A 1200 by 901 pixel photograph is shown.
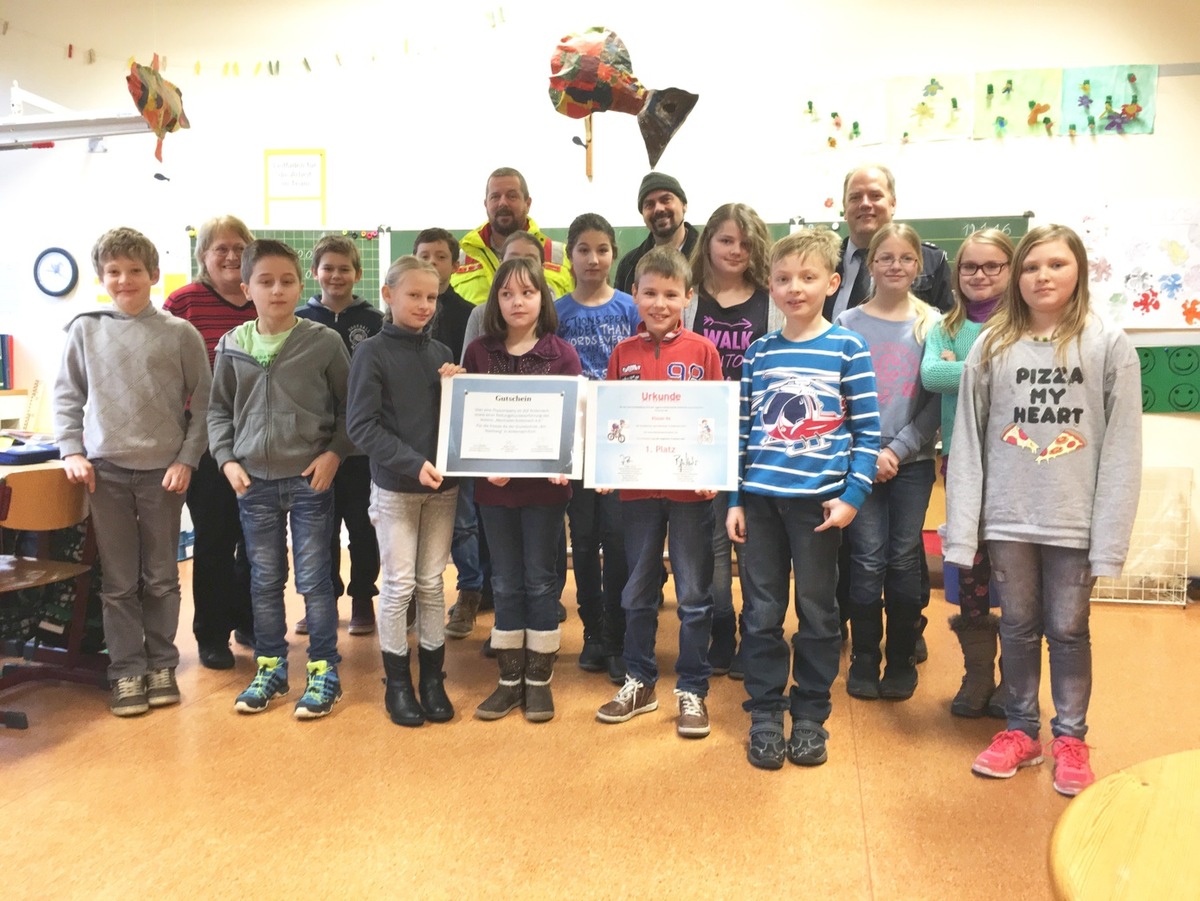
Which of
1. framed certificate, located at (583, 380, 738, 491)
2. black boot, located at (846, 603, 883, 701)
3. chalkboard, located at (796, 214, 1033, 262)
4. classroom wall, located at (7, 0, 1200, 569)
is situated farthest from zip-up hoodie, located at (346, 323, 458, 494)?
chalkboard, located at (796, 214, 1033, 262)

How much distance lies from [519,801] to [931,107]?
13.8 feet

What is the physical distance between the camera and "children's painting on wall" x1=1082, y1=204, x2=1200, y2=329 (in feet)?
14.8

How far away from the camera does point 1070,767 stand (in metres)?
2.18

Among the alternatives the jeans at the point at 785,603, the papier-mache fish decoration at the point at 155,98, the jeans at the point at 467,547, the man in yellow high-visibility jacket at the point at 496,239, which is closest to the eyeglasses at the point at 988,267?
the jeans at the point at 785,603

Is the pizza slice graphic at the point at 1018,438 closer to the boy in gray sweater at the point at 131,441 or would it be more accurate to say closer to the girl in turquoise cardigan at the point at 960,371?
the girl in turquoise cardigan at the point at 960,371

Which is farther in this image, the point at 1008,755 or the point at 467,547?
the point at 467,547

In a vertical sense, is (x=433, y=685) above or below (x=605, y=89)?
below

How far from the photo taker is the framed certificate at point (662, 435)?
2412 mm

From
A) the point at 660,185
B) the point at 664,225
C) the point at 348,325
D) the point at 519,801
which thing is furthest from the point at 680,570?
the point at 348,325

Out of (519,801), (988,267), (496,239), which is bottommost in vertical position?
(519,801)

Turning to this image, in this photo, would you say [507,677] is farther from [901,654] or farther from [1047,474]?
[1047,474]

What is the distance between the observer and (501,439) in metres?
2.54

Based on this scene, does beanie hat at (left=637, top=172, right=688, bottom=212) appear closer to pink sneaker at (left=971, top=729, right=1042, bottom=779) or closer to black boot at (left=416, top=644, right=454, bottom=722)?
black boot at (left=416, top=644, right=454, bottom=722)

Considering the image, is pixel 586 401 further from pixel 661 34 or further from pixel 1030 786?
pixel 661 34
